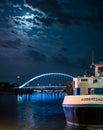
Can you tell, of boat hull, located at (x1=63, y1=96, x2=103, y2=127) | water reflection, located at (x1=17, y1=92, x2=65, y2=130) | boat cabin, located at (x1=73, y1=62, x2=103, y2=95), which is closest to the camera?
boat hull, located at (x1=63, y1=96, x2=103, y2=127)

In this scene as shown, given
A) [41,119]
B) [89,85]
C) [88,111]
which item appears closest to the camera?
[88,111]

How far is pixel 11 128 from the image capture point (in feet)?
Result: 113

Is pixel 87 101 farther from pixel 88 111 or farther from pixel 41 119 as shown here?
pixel 41 119

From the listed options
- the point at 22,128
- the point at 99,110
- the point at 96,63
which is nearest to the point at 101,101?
the point at 99,110

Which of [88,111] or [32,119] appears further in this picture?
[32,119]

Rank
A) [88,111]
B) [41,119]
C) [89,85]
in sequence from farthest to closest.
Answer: [41,119]
[89,85]
[88,111]

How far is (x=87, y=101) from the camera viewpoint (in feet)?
103

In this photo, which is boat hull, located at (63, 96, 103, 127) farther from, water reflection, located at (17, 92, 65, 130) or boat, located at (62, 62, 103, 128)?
water reflection, located at (17, 92, 65, 130)

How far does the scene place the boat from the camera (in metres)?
31.2

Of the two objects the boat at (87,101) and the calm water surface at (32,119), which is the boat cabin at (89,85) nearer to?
the boat at (87,101)

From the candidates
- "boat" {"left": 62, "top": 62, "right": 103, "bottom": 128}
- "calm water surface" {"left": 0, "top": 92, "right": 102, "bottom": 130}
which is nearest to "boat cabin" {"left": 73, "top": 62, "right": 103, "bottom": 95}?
"boat" {"left": 62, "top": 62, "right": 103, "bottom": 128}

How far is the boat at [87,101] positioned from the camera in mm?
31172

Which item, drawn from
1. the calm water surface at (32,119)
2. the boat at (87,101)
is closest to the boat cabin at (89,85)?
the boat at (87,101)

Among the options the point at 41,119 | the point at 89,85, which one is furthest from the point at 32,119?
the point at 89,85
